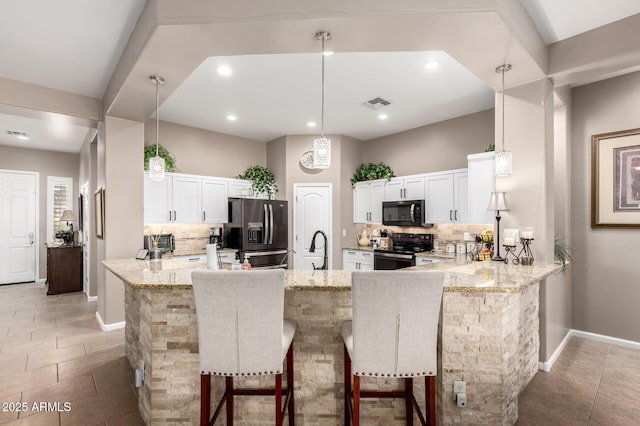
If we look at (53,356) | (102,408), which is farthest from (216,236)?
(102,408)

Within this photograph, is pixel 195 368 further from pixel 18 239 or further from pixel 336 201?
pixel 18 239

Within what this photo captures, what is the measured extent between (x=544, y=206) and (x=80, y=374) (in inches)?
175

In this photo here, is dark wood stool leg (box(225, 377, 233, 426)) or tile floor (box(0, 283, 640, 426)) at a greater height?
dark wood stool leg (box(225, 377, 233, 426))

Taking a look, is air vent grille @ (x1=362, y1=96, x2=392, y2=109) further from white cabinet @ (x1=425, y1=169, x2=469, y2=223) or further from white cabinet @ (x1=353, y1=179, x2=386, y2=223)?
white cabinet @ (x1=353, y1=179, x2=386, y2=223)

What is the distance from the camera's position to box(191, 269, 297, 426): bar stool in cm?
164

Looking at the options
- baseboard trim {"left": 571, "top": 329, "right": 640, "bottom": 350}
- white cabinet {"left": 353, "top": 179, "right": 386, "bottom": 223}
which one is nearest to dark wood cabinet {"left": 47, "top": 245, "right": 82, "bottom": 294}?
white cabinet {"left": 353, "top": 179, "right": 386, "bottom": 223}

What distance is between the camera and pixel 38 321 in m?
4.33

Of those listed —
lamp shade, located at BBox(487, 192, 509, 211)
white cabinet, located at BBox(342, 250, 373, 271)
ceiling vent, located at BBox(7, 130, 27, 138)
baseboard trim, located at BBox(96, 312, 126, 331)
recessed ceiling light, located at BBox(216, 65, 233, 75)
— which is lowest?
baseboard trim, located at BBox(96, 312, 126, 331)

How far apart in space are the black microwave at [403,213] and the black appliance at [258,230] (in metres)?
1.77

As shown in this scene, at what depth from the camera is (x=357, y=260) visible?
5.75 meters

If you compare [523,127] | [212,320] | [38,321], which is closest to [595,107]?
[523,127]

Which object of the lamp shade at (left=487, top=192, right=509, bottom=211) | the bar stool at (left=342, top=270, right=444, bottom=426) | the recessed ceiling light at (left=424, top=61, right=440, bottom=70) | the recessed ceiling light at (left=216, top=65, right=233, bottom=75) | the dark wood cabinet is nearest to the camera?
the bar stool at (left=342, top=270, right=444, bottom=426)

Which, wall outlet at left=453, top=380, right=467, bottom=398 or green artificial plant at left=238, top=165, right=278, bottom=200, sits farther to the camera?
green artificial plant at left=238, top=165, right=278, bottom=200

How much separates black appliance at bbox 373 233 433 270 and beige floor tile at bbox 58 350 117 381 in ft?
12.4
